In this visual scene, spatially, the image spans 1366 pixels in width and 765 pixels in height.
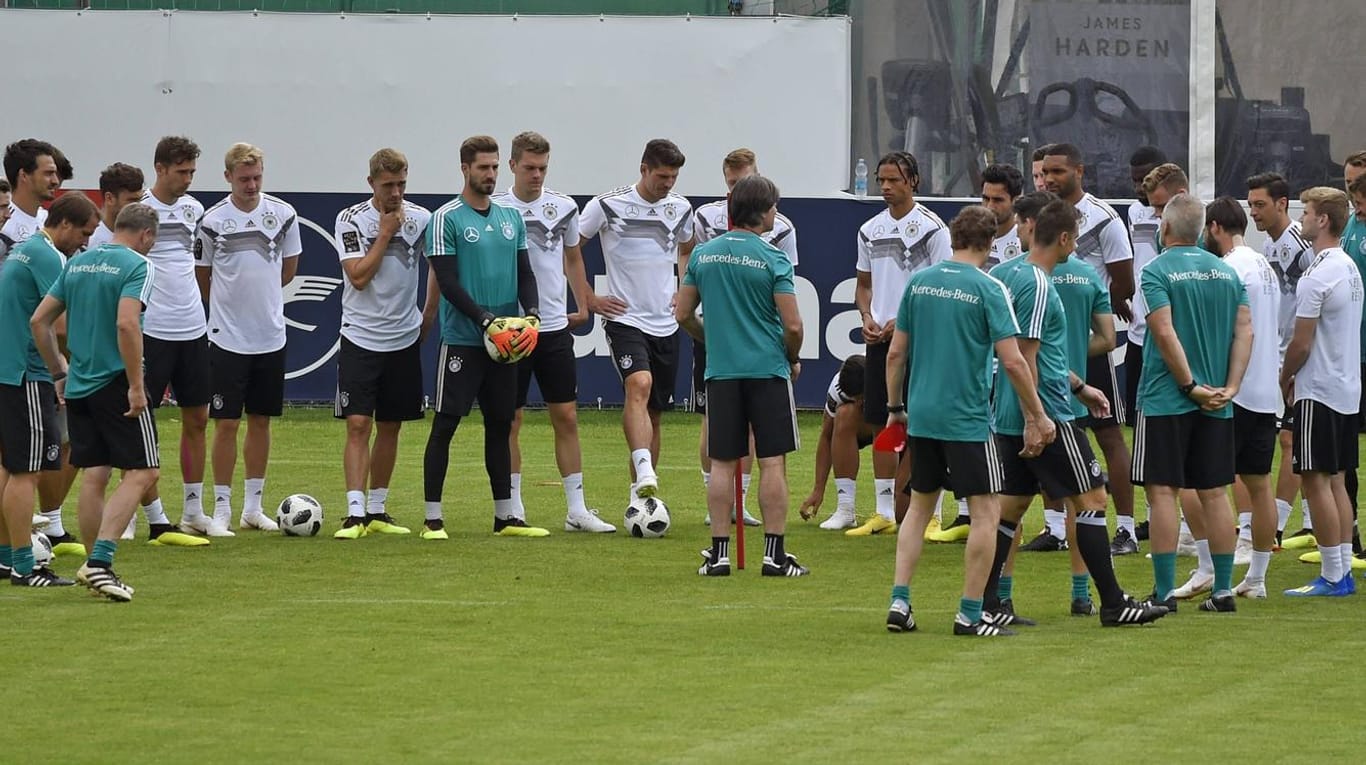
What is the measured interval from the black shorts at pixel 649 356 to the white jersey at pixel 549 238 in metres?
0.37

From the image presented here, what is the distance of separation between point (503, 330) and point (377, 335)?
1071 millimetres

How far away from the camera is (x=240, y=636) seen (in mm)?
9133

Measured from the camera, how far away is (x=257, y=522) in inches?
520

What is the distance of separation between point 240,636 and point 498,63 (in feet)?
47.5

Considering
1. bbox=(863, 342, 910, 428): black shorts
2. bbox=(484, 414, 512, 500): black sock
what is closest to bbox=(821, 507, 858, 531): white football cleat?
bbox=(863, 342, 910, 428): black shorts

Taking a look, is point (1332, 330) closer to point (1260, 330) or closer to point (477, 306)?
point (1260, 330)

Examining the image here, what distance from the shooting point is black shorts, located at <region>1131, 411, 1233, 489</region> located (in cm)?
981

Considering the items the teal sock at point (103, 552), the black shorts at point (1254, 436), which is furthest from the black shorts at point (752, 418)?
the teal sock at point (103, 552)

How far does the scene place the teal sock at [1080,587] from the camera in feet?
32.1

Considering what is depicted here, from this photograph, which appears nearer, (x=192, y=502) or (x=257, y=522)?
(x=192, y=502)

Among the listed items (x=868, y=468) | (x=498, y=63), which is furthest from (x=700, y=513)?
(x=498, y=63)

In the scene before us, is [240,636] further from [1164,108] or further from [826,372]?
[1164,108]

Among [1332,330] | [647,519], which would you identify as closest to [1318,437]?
[1332,330]

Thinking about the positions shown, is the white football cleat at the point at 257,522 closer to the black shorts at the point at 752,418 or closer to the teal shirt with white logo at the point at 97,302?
the teal shirt with white logo at the point at 97,302
